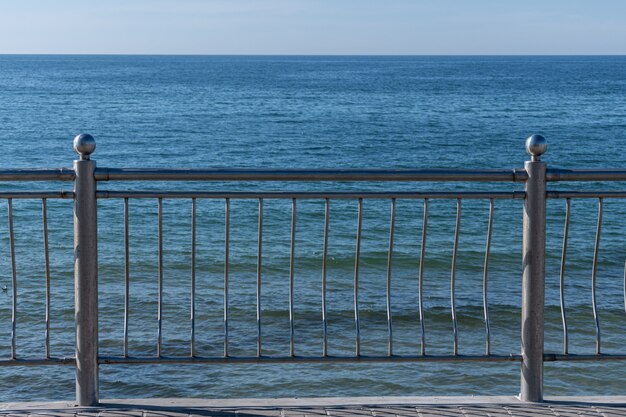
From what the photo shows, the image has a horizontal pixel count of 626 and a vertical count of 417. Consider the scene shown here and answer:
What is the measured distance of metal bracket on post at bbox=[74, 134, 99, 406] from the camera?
16.6ft

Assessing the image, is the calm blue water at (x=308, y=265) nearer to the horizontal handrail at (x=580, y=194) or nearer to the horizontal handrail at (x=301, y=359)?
the horizontal handrail at (x=301, y=359)

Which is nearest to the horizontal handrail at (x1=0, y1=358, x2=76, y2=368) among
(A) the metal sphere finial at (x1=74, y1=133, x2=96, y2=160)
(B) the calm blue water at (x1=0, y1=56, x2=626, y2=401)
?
(A) the metal sphere finial at (x1=74, y1=133, x2=96, y2=160)

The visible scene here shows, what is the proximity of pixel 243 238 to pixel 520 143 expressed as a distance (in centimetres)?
2737

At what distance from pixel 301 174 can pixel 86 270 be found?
124 cm

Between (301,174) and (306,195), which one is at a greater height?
(301,174)

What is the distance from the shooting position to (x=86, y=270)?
512cm

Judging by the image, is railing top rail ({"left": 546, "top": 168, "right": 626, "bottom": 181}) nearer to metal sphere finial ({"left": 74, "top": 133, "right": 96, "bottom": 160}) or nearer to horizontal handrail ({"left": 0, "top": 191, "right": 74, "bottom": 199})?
metal sphere finial ({"left": 74, "top": 133, "right": 96, "bottom": 160})

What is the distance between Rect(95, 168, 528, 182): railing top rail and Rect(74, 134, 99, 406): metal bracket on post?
10 cm

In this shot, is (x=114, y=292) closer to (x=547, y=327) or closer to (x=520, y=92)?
(x=547, y=327)

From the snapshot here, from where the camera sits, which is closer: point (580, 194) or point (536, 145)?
point (536, 145)

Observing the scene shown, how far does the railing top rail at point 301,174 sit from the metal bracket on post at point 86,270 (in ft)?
0.31

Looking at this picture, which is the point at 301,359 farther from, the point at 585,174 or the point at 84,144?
the point at 585,174

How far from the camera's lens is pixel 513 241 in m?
21.8

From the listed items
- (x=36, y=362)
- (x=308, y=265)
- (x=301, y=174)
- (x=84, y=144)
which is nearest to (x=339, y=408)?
(x=301, y=174)
